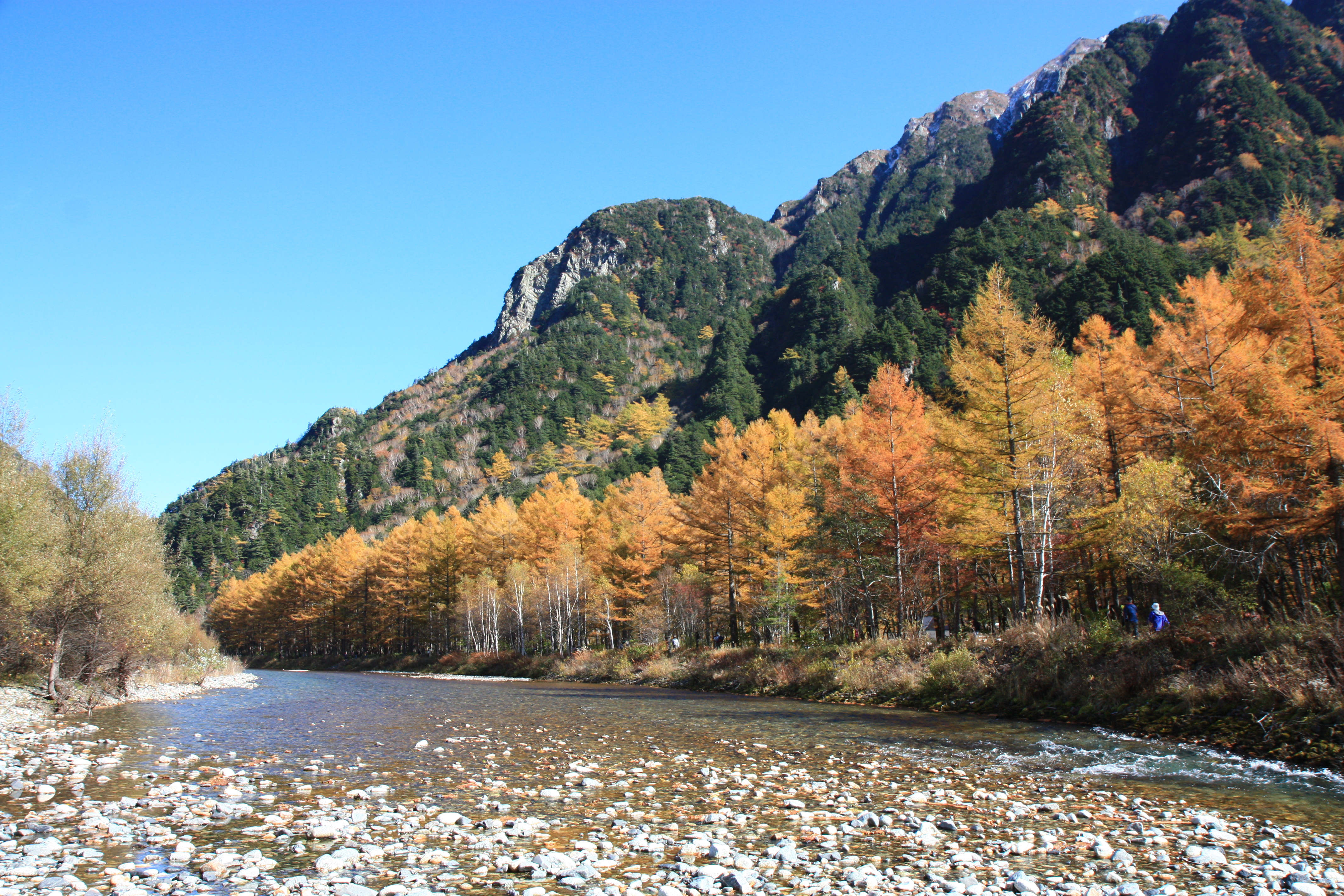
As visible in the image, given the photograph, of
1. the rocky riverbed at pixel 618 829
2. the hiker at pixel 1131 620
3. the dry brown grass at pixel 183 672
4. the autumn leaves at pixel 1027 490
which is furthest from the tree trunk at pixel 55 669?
the hiker at pixel 1131 620

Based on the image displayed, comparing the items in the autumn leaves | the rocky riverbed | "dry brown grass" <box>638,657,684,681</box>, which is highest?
the autumn leaves

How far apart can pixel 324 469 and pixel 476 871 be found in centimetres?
17154

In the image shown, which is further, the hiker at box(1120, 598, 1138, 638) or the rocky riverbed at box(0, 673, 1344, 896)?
the hiker at box(1120, 598, 1138, 638)

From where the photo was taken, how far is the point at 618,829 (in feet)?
25.2

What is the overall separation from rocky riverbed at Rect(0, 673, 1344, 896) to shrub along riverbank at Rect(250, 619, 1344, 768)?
4645mm

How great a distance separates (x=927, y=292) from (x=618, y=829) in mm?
127040

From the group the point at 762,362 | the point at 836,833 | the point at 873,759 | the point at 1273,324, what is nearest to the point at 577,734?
the point at 873,759

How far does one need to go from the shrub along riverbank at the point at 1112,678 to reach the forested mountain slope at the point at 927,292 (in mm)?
64422

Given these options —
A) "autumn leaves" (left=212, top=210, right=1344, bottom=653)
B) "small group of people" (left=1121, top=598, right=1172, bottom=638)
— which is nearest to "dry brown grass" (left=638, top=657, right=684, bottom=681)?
"autumn leaves" (left=212, top=210, right=1344, bottom=653)

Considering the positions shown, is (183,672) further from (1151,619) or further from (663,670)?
(1151,619)

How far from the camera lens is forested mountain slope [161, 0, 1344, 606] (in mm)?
104688

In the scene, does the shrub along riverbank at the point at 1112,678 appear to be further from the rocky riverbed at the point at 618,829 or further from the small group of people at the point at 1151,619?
the rocky riverbed at the point at 618,829

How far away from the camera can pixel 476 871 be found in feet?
20.8

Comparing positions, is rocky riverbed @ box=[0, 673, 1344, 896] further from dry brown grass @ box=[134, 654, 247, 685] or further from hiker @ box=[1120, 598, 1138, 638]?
dry brown grass @ box=[134, 654, 247, 685]
